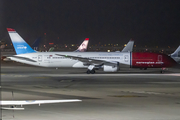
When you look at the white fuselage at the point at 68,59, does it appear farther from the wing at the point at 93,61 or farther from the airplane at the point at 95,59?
the wing at the point at 93,61

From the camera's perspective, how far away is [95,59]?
158 ft

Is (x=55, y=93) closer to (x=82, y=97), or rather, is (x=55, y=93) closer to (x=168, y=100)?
(x=82, y=97)

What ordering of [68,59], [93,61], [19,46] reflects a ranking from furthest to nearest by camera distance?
[19,46] < [68,59] < [93,61]

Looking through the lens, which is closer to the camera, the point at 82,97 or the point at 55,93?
the point at 82,97

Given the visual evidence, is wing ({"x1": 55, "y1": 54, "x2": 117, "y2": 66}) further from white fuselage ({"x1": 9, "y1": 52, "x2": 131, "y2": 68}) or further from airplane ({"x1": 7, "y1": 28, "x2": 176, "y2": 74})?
white fuselage ({"x1": 9, "y1": 52, "x2": 131, "y2": 68})

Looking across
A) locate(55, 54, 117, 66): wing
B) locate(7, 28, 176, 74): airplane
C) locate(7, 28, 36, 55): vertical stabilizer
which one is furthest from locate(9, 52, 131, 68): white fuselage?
locate(55, 54, 117, 66): wing

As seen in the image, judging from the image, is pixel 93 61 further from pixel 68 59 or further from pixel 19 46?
pixel 19 46

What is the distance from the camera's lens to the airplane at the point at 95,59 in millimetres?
46812

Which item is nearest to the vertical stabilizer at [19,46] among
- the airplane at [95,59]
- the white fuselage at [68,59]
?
the airplane at [95,59]

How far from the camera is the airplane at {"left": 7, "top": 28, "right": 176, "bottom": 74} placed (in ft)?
154

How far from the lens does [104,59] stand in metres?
48.3

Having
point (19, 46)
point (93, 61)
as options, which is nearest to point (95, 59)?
point (93, 61)

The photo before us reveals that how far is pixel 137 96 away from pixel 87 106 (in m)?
5.81

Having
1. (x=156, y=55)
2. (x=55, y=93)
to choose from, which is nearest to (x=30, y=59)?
(x=156, y=55)
